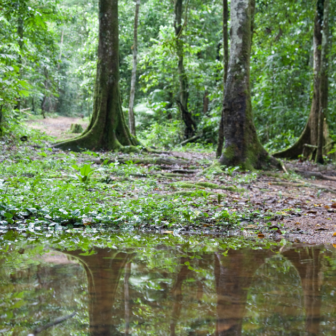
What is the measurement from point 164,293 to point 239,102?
7160 mm

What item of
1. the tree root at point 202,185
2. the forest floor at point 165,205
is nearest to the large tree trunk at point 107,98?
the forest floor at point 165,205

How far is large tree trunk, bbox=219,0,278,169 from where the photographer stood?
332 inches

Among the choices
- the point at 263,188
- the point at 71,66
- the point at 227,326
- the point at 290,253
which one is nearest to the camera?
the point at 227,326

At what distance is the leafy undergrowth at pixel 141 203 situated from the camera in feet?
13.0

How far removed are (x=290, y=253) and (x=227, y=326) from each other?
1.77m

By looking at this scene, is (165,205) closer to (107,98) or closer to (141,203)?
(141,203)

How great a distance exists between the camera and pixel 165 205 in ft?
14.6

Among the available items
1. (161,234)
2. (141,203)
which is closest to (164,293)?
(161,234)

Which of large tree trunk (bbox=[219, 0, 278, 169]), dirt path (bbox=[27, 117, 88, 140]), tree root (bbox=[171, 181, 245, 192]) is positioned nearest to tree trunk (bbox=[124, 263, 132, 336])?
tree root (bbox=[171, 181, 245, 192])

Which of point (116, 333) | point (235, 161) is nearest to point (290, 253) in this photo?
point (116, 333)

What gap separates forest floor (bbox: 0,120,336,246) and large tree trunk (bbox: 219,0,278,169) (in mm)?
1164

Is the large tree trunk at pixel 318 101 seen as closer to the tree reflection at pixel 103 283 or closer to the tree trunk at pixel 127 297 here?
the tree reflection at pixel 103 283

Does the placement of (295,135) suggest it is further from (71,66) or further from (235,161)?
(71,66)

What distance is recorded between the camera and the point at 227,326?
5.05 feet
